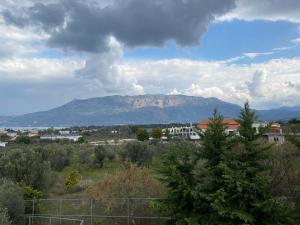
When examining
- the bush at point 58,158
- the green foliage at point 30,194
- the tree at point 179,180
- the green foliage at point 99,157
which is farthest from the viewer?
the green foliage at point 99,157

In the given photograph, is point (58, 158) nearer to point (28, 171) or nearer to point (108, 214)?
point (28, 171)

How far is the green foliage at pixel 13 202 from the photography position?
30047 millimetres

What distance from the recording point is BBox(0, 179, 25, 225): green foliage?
30.0 metres

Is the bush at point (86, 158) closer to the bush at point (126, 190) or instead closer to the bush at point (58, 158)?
the bush at point (58, 158)

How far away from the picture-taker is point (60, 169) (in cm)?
6450

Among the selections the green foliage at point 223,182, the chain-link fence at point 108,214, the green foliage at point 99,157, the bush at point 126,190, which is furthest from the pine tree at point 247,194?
the green foliage at point 99,157

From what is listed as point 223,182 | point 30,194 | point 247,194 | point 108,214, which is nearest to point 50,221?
point 108,214

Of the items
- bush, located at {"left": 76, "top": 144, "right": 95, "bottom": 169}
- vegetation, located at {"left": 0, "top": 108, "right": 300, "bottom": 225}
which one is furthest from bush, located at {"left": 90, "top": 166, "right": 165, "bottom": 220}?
bush, located at {"left": 76, "top": 144, "right": 95, "bottom": 169}

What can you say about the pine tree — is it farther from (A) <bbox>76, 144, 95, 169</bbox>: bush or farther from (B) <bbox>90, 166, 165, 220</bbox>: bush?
(A) <bbox>76, 144, 95, 169</bbox>: bush

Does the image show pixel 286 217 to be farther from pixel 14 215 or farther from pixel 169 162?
pixel 14 215

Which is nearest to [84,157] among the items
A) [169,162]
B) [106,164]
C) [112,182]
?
[106,164]

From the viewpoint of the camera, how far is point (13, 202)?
100 feet

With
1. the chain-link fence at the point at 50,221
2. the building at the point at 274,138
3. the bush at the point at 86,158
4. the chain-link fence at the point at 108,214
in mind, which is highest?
the building at the point at 274,138

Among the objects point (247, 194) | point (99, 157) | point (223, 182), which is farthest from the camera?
point (99, 157)
